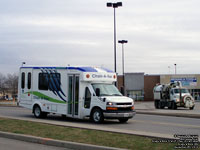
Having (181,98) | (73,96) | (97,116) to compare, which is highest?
(73,96)

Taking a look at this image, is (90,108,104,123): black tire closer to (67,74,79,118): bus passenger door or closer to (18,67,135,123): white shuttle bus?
(18,67,135,123): white shuttle bus

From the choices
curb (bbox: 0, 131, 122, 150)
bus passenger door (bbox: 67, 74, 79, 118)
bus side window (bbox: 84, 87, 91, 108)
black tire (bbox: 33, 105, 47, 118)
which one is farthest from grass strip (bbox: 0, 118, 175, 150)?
black tire (bbox: 33, 105, 47, 118)

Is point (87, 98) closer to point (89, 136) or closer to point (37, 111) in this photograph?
point (37, 111)

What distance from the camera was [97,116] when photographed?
17.1 meters

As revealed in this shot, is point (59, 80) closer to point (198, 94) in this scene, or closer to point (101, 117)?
point (101, 117)

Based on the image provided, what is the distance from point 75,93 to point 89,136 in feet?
21.9

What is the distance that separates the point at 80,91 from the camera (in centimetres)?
1762

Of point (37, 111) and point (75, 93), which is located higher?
point (75, 93)

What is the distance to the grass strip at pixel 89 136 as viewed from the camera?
958 centimetres

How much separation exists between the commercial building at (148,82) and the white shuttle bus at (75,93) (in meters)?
50.7

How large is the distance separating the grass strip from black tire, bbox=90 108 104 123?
3.51m

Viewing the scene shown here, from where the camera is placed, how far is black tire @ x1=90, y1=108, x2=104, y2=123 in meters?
16.8

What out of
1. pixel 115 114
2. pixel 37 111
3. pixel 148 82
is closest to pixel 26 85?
pixel 37 111

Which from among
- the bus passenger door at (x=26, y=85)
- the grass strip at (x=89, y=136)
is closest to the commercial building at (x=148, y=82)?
the bus passenger door at (x=26, y=85)
